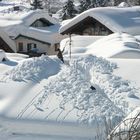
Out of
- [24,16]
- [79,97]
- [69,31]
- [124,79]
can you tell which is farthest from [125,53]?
[24,16]

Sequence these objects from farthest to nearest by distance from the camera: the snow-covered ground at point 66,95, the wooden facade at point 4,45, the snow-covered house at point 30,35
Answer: the snow-covered house at point 30,35, the wooden facade at point 4,45, the snow-covered ground at point 66,95

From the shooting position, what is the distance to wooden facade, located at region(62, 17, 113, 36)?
25266 mm

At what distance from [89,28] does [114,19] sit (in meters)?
2.06

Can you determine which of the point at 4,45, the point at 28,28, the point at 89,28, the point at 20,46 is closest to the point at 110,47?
the point at 89,28

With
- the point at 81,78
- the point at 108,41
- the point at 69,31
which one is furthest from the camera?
the point at 69,31

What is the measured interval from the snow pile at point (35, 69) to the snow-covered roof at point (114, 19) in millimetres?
13308

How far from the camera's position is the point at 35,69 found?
10.5m

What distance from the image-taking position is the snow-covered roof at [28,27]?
30547 millimetres

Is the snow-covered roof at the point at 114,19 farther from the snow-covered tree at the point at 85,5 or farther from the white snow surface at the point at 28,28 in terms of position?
the snow-covered tree at the point at 85,5

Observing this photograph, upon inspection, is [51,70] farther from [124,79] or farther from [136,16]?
[136,16]

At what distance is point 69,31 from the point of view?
26.2 m

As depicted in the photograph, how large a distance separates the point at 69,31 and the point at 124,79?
16363 millimetres

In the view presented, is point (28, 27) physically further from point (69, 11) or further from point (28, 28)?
point (69, 11)

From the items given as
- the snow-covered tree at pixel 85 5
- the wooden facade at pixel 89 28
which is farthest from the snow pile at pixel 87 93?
the snow-covered tree at pixel 85 5
